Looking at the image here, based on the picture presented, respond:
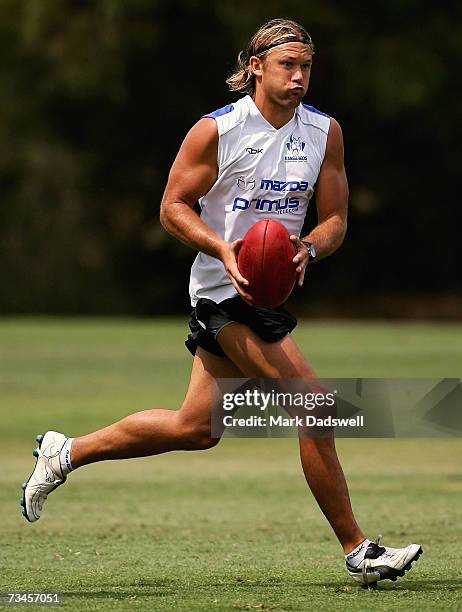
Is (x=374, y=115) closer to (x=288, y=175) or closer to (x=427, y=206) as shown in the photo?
(x=427, y=206)

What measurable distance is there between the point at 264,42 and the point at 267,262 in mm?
1132

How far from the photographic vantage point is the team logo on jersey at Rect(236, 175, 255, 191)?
6.72m

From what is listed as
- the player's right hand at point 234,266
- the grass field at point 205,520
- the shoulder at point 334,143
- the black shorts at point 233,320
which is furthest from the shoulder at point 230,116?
the grass field at point 205,520

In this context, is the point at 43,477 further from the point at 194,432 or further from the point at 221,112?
the point at 221,112

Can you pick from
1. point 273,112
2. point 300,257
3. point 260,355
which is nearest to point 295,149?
point 273,112

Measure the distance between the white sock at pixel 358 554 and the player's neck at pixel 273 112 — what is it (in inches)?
79.1

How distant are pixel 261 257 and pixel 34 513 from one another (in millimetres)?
1722

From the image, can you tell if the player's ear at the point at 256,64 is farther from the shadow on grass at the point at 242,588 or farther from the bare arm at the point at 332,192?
the shadow on grass at the point at 242,588

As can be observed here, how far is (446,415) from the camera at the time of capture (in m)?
7.37

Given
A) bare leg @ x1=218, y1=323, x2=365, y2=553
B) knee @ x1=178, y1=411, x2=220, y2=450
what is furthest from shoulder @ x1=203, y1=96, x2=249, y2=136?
knee @ x1=178, y1=411, x2=220, y2=450

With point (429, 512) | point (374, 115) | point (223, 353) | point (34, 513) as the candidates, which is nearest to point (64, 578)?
point (34, 513)

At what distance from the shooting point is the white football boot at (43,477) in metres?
6.88

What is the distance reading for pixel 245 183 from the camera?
265 inches

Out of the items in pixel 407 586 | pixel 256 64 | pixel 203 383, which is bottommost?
pixel 407 586
